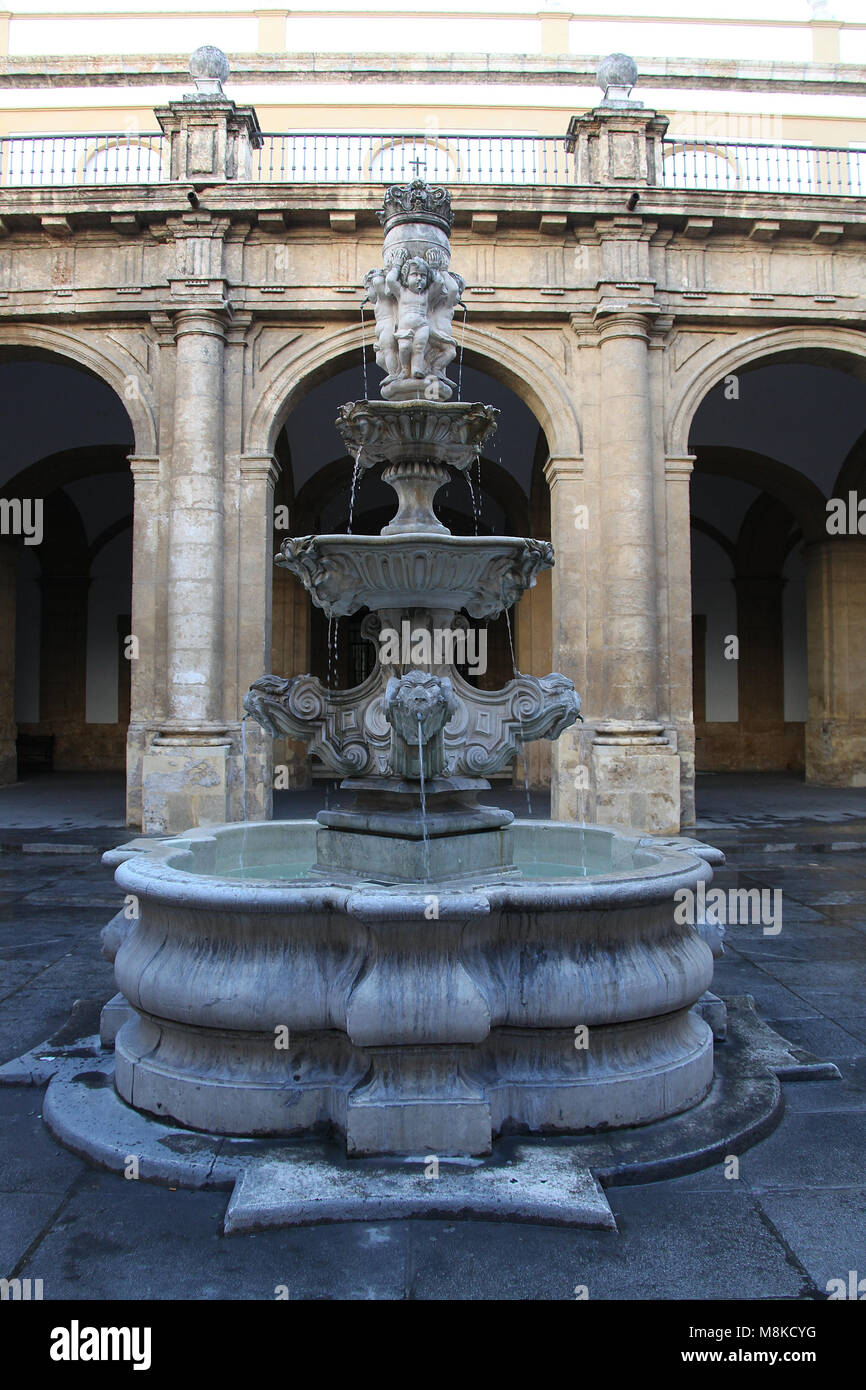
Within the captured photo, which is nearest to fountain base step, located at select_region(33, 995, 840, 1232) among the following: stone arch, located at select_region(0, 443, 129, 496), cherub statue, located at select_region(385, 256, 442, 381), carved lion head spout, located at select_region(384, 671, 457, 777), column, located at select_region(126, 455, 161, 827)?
carved lion head spout, located at select_region(384, 671, 457, 777)

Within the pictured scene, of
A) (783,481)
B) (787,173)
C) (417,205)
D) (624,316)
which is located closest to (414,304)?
(417,205)

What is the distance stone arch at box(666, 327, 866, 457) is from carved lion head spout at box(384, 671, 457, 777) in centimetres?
852

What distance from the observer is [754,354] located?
11.4m

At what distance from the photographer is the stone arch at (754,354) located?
1122cm

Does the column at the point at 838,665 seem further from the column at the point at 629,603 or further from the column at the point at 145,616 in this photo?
the column at the point at 145,616

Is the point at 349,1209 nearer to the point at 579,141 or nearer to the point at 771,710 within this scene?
the point at 579,141

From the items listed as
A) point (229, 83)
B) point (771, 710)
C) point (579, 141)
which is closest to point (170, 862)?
point (579, 141)

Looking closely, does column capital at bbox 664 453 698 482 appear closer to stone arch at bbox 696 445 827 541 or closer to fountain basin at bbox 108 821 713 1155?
stone arch at bbox 696 445 827 541

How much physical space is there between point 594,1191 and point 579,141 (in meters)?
11.8

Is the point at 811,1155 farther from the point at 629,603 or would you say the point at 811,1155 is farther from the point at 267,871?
the point at 629,603

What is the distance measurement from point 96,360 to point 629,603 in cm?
704

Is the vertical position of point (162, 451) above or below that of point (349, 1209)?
above

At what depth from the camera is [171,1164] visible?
9.00 ft

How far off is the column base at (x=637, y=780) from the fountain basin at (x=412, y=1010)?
7066 millimetres
